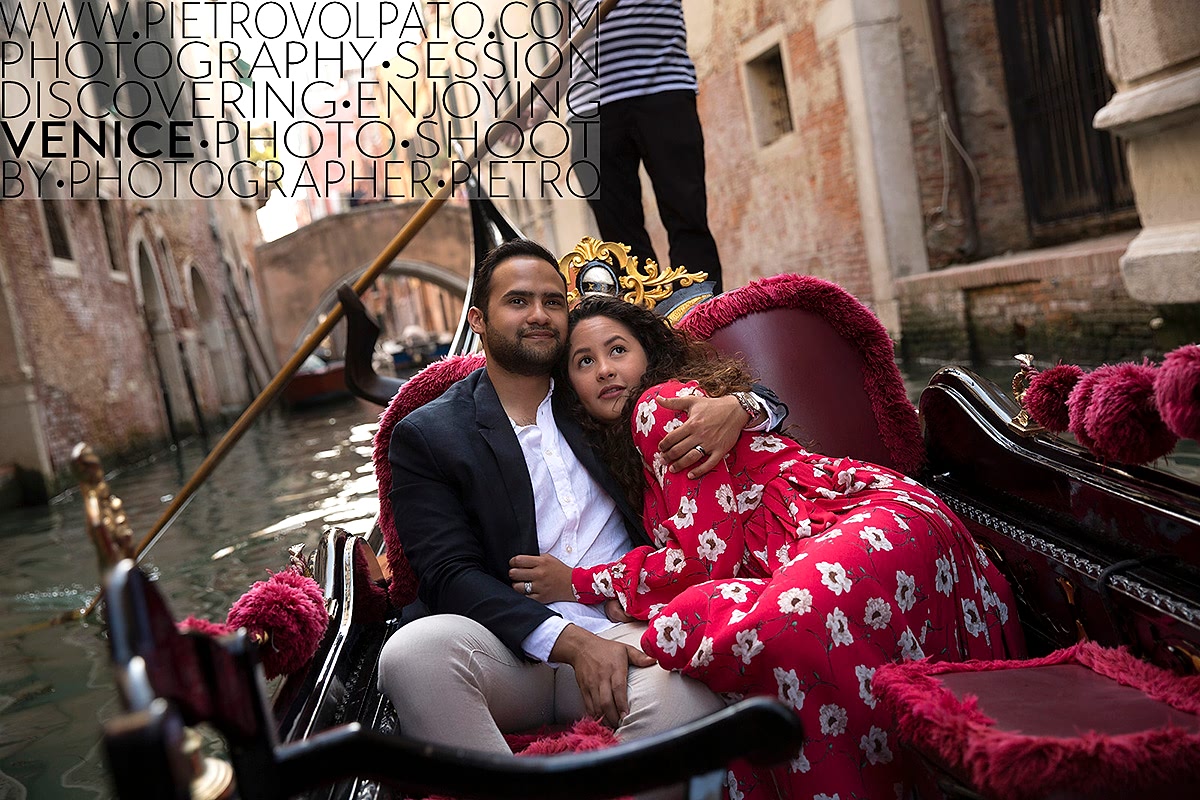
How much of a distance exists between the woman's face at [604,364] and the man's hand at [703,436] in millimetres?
152

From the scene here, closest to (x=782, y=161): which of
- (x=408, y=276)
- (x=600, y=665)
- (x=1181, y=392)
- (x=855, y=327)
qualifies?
(x=855, y=327)

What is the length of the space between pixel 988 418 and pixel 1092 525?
240 mm

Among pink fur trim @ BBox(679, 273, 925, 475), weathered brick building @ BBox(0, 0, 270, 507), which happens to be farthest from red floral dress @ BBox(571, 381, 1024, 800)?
weathered brick building @ BBox(0, 0, 270, 507)

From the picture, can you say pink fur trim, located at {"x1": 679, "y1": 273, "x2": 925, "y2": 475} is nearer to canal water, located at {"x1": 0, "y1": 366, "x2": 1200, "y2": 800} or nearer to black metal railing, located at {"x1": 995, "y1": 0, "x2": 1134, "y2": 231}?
canal water, located at {"x1": 0, "y1": 366, "x2": 1200, "y2": 800}

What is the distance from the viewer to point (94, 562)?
4207mm

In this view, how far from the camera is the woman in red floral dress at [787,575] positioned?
957 millimetres

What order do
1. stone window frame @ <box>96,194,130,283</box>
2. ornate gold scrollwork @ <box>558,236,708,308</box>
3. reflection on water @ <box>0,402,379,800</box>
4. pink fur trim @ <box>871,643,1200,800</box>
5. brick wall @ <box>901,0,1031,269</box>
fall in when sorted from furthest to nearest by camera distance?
1. stone window frame @ <box>96,194,130,283</box>
2. brick wall @ <box>901,0,1031,269</box>
3. reflection on water @ <box>0,402,379,800</box>
4. ornate gold scrollwork @ <box>558,236,708,308</box>
5. pink fur trim @ <box>871,643,1200,800</box>

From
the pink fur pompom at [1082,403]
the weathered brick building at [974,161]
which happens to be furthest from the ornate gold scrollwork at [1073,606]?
the weathered brick building at [974,161]

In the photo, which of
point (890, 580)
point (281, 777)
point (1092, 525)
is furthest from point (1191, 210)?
point (281, 777)

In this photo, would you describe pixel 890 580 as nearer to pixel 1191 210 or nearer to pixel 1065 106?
pixel 1191 210

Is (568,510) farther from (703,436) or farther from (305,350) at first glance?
(305,350)

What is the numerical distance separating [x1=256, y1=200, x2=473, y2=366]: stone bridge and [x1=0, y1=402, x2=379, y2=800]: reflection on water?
293 inches

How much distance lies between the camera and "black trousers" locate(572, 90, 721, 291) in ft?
7.69

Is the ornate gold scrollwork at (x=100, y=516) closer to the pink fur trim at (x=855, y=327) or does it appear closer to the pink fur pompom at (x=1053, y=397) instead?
the pink fur pompom at (x=1053, y=397)
